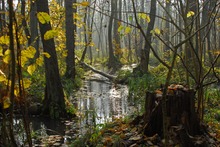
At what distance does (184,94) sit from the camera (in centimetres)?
404

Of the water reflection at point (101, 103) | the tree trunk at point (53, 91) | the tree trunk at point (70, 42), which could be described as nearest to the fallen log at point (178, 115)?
the water reflection at point (101, 103)

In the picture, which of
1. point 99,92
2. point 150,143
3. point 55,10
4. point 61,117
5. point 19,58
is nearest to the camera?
point 19,58

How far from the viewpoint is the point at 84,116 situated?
22.5ft

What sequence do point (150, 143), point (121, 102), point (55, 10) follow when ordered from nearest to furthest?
point (150, 143)
point (121, 102)
point (55, 10)

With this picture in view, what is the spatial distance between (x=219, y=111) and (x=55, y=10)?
993 centimetres

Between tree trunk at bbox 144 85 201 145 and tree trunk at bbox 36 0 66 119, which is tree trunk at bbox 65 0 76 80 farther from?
tree trunk at bbox 144 85 201 145

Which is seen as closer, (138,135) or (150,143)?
(150,143)

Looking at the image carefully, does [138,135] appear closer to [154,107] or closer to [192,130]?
[154,107]

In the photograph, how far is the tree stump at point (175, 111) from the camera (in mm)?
4027

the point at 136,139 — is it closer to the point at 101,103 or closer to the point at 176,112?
the point at 176,112

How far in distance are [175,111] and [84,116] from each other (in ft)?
10.7

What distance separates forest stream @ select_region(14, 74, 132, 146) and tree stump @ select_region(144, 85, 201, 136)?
1180 mm

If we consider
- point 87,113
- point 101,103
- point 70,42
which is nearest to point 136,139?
point 87,113

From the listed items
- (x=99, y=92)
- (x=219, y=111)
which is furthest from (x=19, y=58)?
(x=99, y=92)
